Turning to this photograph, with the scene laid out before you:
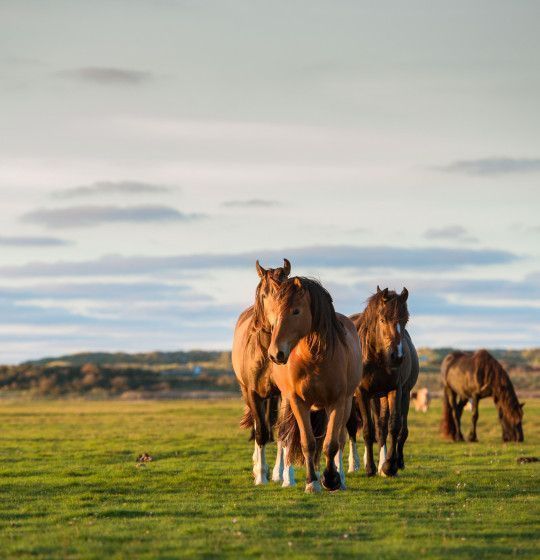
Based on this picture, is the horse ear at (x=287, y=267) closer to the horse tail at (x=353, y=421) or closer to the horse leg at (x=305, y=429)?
the horse leg at (x=305, y=429)

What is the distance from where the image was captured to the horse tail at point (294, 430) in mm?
14461

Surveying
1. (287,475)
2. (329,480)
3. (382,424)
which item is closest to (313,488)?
(329,480)

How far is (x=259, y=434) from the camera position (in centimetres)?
1566

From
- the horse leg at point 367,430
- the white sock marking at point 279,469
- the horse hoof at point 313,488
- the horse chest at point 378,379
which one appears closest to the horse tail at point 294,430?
the horse hoof at point 313,488

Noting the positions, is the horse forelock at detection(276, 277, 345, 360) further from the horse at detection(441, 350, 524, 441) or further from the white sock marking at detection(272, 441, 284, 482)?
the horse at detection(441, 350, 524, 441)

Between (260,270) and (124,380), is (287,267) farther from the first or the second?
(124,380)

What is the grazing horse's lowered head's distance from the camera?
15531 mm

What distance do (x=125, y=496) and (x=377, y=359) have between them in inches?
175

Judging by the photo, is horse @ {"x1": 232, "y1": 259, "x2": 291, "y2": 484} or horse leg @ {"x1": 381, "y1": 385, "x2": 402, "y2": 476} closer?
horse @ {"x1": 232, "y1": 259, "x2": 291, "y2": 484}

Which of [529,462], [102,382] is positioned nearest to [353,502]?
[529,462]

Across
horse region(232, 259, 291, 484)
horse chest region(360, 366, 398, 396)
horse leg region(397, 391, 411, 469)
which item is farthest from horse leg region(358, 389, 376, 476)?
horse region(232, 259, 291, 484)

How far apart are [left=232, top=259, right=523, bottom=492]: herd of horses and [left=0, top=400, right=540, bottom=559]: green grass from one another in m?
0.56

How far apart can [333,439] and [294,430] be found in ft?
3.16

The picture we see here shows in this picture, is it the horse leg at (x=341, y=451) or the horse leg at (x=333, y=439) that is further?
the horse leg at (x=341, y=451)
